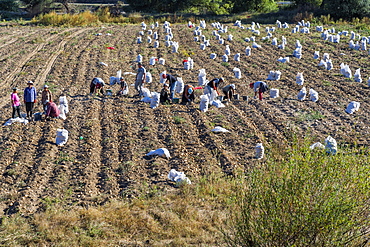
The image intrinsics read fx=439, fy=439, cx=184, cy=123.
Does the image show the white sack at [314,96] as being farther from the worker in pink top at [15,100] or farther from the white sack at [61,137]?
the worker in pink top at [15,100]

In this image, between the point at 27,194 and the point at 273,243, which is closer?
the point at 273,243

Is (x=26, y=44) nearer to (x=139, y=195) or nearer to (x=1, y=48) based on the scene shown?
(x=1, y=48)

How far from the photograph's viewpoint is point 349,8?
3195cm

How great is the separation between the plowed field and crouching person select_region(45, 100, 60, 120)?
28cm

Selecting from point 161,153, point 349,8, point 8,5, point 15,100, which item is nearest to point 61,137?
point 15,100

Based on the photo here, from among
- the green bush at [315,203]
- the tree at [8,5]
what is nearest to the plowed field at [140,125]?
the green bush at [315,203]

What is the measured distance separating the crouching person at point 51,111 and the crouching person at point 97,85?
2.56 meters

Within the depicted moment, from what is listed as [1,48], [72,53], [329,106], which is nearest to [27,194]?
[329,106]

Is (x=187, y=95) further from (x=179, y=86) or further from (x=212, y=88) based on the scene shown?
(x=179, y=86)

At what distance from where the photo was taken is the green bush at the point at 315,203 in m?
4.66

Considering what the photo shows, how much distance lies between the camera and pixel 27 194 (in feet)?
24.8

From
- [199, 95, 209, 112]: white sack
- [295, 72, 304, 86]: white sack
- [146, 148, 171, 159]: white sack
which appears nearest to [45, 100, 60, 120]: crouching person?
[146, 148, 171, 159]: white sack

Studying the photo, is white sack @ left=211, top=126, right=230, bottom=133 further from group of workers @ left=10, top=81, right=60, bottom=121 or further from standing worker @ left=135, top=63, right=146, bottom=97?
group of workers @ left=10, top=81, right=60, bottom=121

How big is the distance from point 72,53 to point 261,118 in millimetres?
12212
